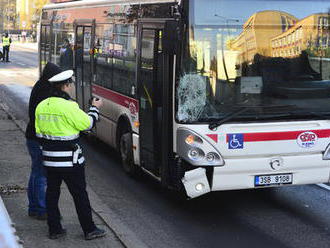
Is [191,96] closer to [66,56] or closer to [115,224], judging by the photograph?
[115,224]

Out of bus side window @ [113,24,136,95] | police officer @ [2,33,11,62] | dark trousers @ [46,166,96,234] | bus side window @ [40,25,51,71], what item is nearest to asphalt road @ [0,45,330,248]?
dark trousers @ [46,166,96,234]

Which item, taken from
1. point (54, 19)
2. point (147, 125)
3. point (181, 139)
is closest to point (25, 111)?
point (54, 19)

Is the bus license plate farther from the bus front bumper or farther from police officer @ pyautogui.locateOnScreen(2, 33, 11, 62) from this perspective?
police officer @ pyautogui.locateOnScreen(2, 33, 11, 62)

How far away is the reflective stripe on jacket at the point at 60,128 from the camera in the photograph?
5.42 metres

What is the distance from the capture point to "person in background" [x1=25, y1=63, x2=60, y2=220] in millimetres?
5938

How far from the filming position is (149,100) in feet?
25.2

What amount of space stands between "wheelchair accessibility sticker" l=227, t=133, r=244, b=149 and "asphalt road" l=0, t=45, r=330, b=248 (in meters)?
0.97

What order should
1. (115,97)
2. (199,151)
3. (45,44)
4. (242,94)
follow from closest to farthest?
(199,151)
(242,94)
(115,97)
(45,44)

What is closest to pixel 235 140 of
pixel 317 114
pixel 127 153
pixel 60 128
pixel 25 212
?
pixel 317 114

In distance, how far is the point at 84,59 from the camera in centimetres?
1131

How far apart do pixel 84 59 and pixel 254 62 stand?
545cm

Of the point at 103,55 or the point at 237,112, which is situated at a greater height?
the point at 103,55

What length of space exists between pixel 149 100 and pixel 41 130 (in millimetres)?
2381

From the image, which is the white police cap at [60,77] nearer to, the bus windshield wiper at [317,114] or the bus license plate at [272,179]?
the bus license plate at [272,179]
